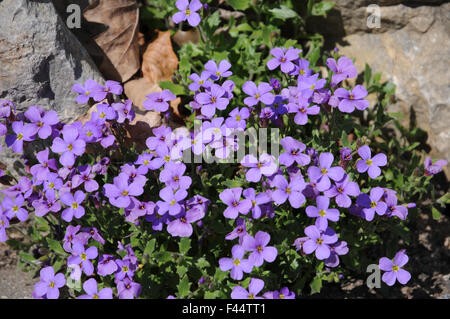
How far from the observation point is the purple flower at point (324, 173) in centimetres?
409

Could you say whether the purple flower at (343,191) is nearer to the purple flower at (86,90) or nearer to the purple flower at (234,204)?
the purple flower at (234,204)

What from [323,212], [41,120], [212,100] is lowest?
[323,212]

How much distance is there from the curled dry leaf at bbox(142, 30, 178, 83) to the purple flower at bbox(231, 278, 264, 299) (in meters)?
2.68

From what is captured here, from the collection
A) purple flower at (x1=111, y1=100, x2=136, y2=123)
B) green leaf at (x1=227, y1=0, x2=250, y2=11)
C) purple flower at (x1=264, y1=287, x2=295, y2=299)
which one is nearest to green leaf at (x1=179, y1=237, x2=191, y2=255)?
purple flower at (x1=264, y1=287, x2=295, y2=299)

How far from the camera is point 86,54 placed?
549 centimetres

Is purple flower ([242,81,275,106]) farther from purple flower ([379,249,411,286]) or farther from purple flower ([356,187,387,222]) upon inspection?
purple flower ([379,249,411,286])

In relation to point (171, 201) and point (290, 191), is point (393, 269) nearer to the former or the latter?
point (290, 191)

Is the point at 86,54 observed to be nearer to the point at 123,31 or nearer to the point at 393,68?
the point at 123,31

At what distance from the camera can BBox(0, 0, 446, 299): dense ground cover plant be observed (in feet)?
13.5

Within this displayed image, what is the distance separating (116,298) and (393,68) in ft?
12.3

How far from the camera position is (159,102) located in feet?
15.7

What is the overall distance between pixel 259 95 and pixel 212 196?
3.30 feet

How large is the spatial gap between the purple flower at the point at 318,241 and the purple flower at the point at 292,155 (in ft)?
1.69

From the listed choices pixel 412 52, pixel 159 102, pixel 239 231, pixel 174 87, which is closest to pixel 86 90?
pixel 159 102
